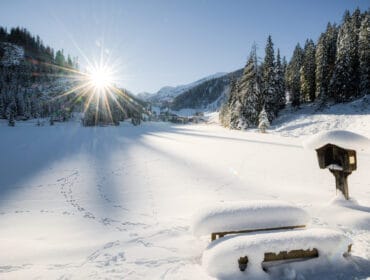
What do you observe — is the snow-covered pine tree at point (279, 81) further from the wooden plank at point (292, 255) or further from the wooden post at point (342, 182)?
the wooden plank at point (292, 255)

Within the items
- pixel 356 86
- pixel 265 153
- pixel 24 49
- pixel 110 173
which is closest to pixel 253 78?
pixel 356 86

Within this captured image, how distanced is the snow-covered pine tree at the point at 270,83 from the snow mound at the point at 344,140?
42.2 meters

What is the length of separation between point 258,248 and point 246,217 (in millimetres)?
799

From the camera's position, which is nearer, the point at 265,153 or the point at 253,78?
the point at 265,153

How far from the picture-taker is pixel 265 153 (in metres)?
19.1

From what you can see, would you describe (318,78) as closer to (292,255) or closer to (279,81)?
(279,81)

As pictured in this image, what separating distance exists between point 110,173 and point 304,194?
1010cm

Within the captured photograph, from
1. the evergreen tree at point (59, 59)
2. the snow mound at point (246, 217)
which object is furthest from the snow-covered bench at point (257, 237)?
the evergreen tree at point (59, 59)

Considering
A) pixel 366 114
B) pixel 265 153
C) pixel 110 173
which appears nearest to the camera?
pixel 110 173

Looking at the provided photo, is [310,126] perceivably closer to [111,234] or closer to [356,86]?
[356,86]

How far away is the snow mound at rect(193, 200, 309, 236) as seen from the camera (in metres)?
5.25

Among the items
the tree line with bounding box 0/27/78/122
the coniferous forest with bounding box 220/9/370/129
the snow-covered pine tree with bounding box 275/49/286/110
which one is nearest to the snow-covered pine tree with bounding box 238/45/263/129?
the coniferous forest with bounding box 220/9/370/129

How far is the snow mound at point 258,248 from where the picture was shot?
457 centimetres

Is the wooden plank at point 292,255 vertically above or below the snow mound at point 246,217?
below
